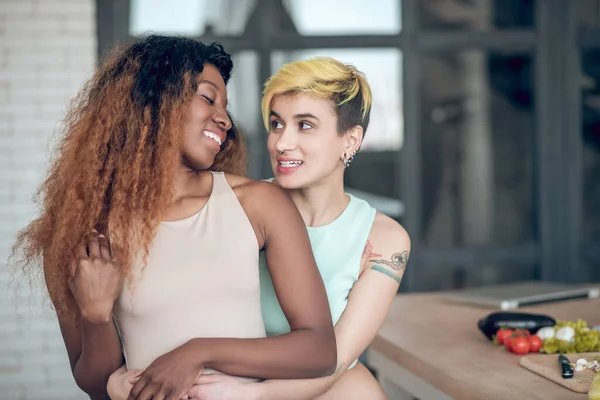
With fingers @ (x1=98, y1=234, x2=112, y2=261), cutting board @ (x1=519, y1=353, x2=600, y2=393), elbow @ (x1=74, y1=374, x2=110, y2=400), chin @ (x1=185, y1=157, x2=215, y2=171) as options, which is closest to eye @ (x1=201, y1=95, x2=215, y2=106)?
chin @ (x1=185, y1=157, x2=215, y2=171)

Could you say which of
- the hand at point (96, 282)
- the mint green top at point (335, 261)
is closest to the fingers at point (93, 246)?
the hand at point (96, 282)

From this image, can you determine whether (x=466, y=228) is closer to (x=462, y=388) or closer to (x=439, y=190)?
(x=439, y=190)

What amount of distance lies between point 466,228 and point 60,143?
3.57 meters

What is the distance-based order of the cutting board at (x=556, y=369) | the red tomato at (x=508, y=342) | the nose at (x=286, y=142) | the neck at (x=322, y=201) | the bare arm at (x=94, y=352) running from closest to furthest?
1. the bare arm at (x=94, y=352)
2. the cutting board at (x=556, y=369)
3. the nose at (x=286, y=142)
4. the neck at (x=322, y=201)
5. the red tomato at (x=508, y=342)

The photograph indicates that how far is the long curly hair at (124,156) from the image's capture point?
1.60m

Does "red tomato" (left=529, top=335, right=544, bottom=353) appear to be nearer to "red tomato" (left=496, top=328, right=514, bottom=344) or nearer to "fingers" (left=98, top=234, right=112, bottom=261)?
"red tomato" (left=496, top=328, right=514, bottom=344)

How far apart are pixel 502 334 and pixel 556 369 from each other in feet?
1.05

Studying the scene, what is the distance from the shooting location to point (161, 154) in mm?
1609

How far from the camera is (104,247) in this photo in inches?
62.6

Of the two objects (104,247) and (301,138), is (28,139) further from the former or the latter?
(104,247)

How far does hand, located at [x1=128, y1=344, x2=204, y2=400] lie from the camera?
1510 millimetres

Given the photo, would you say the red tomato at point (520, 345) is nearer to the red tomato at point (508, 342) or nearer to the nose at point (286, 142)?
the red tomato at point (508, 342)

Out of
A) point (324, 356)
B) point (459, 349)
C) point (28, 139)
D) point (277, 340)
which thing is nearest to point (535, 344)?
point (459, 349)

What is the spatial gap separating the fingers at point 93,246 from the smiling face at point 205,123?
0.23 metres
